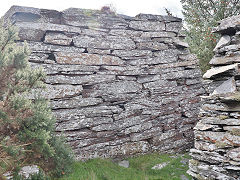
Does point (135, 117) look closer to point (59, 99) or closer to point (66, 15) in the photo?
point (59, 99)

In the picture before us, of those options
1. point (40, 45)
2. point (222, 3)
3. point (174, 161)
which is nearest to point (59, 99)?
point (40, 45)

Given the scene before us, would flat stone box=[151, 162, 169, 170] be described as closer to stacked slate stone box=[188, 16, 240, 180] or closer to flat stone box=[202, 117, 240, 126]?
stacked slate stone box=[188, 16, 240, 180]

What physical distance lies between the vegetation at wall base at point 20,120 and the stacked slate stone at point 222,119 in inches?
117

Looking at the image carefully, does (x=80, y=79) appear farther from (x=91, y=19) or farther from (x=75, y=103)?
(x=91, y=19)

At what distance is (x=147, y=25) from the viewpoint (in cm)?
765

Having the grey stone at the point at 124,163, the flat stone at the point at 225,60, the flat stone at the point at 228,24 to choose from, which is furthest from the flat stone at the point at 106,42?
the grey stone at the point at 124,163

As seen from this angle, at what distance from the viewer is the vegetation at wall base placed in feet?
10.1

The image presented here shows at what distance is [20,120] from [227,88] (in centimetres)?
395

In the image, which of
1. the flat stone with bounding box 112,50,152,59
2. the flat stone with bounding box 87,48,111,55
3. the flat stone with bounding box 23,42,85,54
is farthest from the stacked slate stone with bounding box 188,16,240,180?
the flat stone with bounding box 23,42,85,54

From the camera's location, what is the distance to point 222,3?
42.1 feet

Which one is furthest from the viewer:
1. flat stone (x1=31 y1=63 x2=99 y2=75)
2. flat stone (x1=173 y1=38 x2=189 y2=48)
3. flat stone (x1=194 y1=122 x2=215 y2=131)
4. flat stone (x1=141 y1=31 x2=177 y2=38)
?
flat stone (x1=173 y1=38 x2=189 y2=48)

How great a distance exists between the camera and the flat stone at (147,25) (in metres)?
7.44

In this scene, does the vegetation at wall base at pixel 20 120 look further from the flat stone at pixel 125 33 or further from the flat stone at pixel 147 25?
the flat stone at pixel 147 25

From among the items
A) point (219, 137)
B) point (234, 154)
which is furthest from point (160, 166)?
point (234, 154)
